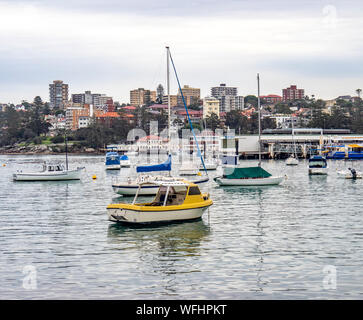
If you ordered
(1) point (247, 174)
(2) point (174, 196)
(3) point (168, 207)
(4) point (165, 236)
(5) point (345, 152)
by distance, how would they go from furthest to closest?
(5) point (345, 152) < (1) point (247, 174) < (2) point (174, 196) < (3) point (168, 207) < (4) point (165, 236)

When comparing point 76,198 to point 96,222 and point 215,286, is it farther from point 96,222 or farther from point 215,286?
point 215,286

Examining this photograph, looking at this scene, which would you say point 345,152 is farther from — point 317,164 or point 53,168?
point 53,168

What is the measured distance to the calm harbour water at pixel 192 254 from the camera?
63.5 feet

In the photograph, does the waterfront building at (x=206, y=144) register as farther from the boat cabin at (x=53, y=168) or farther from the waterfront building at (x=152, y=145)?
the boat cabin at (x=53, y=168)

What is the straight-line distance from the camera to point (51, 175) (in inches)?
2768

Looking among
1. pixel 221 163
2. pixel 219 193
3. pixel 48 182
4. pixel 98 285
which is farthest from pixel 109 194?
pixel 221 163

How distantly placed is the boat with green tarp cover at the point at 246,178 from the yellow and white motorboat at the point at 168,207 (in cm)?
2551

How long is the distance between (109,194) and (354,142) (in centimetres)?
11784

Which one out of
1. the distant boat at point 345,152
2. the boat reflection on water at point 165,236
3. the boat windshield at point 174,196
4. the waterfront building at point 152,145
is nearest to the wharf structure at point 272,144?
the distant boat at point 345,152

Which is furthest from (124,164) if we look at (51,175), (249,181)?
(249,181)

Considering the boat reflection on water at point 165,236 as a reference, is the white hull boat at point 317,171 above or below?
below

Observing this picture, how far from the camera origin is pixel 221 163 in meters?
101

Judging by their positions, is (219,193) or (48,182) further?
(48,182)

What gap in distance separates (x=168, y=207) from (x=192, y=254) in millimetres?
6844
